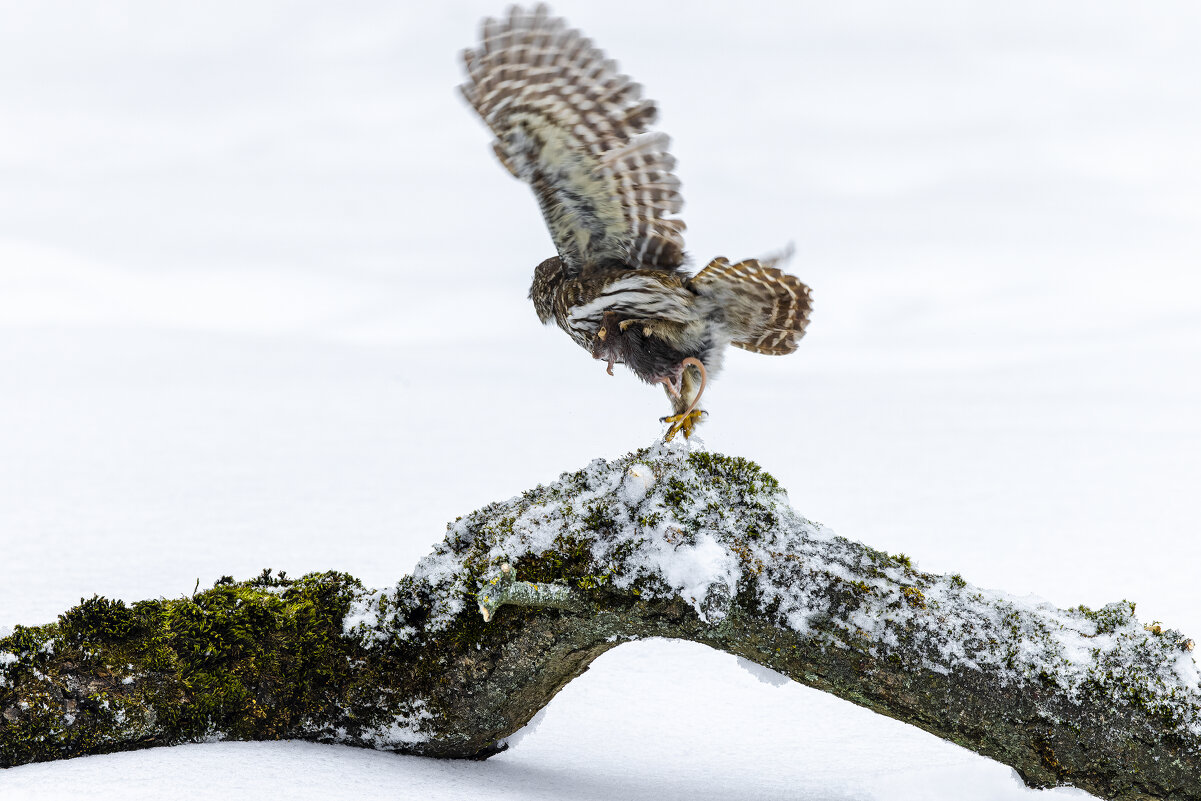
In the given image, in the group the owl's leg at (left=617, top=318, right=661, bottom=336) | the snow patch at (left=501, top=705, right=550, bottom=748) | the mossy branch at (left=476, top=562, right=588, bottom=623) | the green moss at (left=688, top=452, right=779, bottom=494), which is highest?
the owl's leg at (left=617, top=318, right=661, bottom=336)

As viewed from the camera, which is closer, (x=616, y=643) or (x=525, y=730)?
(x=616, y=643)

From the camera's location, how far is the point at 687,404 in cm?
397

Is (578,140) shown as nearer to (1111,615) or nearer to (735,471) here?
(735,471)

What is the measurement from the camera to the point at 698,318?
12.6 ft

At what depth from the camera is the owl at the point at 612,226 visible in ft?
11.1

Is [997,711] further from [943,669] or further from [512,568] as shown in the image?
[512,568]

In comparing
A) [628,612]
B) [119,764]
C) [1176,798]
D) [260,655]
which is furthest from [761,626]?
[119,764]

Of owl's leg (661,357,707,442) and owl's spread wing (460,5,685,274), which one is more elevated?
owl's spread wing (460,5,685,274)

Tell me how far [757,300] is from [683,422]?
0.58m

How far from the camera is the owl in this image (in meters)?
3.38

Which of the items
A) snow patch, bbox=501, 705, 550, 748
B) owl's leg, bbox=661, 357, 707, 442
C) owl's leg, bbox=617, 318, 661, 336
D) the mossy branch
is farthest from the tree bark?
owl's leg, bbox=617, 318, 661, 336

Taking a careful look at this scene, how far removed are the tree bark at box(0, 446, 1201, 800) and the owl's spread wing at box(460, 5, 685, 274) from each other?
0.89 m

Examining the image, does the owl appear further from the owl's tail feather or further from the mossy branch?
the mossy branch

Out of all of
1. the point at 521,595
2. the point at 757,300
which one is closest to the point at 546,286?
the point at 757,300
